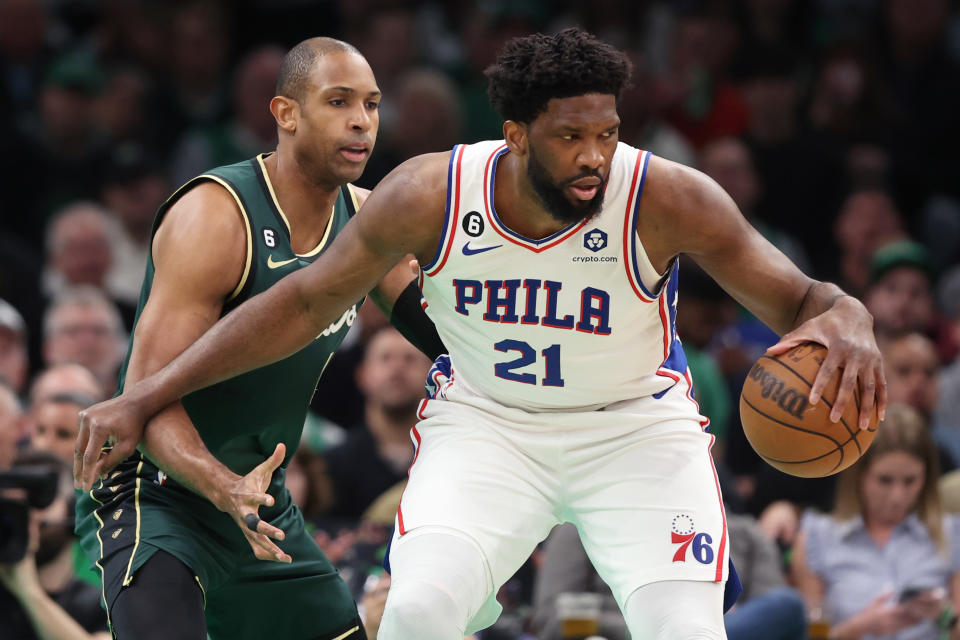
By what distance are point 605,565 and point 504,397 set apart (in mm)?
578

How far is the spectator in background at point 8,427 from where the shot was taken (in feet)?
20.1

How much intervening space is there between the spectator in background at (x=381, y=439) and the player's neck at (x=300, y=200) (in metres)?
2.62

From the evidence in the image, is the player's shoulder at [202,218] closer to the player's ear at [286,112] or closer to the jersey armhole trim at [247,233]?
the jersey armhole trim at [247,233]

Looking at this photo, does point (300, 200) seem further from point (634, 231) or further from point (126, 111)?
point (126, 111)

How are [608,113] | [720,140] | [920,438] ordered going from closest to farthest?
[608,113] < [920,438] < [720,140]

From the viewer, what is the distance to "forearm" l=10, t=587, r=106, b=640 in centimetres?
540

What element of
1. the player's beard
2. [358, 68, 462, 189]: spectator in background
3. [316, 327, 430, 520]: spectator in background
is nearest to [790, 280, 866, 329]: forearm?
the player's beard

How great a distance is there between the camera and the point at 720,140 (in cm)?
1004

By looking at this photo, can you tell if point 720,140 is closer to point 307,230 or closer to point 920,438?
point 920,438

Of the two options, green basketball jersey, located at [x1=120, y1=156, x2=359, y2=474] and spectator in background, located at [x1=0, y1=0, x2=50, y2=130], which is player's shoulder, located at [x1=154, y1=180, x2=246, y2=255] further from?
spectator in background, located at [x1=0, y1=0, x2=50, y2=130]

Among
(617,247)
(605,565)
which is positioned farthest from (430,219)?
(605,565)

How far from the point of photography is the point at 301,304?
4.16 meters

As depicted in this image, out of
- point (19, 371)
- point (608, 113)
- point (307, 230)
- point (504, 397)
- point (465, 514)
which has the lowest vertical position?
point (19, 371)

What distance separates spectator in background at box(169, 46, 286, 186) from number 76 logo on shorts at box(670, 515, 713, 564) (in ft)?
21.1
